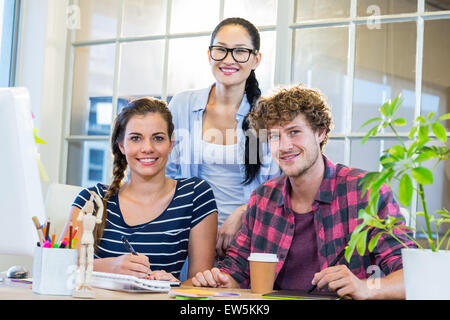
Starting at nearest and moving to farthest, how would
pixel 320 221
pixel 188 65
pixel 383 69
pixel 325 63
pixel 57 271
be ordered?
1. pixel 57 271
2. pixel 320 221
3. pixel 383 69
4. pixel 325 63
5. pixel 188 65

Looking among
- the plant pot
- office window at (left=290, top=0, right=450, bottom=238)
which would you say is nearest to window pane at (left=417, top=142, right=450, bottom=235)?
office window at (left=290, top=0, right=450, bottom=238)

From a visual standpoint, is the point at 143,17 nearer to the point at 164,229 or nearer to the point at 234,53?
the point at 234,53

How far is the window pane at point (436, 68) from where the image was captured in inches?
94.0

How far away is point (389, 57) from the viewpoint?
250 cm

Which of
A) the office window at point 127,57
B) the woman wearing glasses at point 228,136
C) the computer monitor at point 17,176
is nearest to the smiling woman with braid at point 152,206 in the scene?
the woman wearing glasses at point 228,136

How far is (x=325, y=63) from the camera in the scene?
2.66m

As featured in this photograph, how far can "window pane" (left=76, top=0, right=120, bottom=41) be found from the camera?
327 centimetres

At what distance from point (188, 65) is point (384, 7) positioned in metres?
0.98

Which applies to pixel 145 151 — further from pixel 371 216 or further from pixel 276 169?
pixel 371 216

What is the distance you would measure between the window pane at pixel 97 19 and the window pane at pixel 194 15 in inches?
14.4

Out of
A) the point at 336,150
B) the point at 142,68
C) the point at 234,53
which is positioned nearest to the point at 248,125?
the point at 234,53

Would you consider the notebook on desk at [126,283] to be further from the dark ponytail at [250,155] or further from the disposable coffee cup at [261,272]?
the dark ponytail at [250,155]

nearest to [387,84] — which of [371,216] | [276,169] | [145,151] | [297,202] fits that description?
[276,169]

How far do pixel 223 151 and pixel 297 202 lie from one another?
1.91ft
